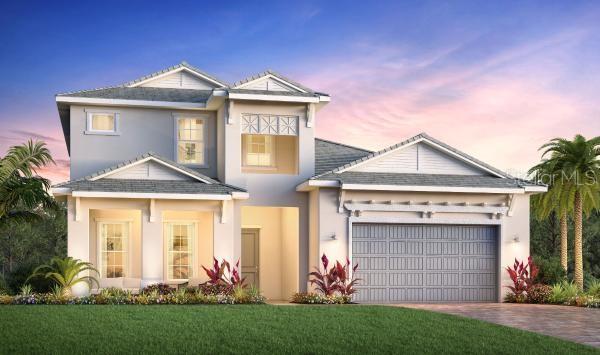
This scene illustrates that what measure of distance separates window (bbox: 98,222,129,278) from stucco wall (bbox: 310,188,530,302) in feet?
A: 19.2

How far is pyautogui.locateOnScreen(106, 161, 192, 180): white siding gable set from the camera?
2245cm

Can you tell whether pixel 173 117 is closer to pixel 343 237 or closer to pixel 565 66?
pixel 343 237

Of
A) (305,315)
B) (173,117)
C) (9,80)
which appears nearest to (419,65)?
(173,117)

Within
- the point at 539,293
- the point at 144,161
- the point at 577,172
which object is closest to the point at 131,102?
the point at 144,161

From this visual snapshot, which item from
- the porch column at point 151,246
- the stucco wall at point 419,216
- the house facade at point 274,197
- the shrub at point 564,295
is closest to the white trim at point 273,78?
the house facade at point 274,197

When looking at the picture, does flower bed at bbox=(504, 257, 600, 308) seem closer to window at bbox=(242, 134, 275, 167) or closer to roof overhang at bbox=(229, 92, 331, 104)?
roof overhang at bbox=(229, 92, 331, 104)

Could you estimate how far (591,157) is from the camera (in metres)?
27.6

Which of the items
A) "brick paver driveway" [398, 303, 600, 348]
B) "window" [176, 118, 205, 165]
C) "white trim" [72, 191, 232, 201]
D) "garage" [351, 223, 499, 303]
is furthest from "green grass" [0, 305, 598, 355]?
→ "window" [176, 118, 205, 165]

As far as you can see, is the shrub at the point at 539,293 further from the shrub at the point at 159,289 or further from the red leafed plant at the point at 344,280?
the shrub at the point at 159,289

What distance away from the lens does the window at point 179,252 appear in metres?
23.7

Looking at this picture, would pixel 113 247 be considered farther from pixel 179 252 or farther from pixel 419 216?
pixel 419 216

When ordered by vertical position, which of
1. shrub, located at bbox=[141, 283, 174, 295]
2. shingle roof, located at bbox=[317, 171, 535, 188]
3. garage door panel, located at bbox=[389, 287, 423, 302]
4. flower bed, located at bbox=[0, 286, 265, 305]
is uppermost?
shingle roof, located at bbox=[317, 171, 535, 188]

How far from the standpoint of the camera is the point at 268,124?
936 inches

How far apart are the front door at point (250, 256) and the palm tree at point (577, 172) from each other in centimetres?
1138
